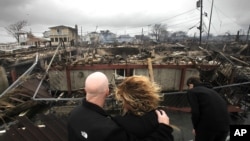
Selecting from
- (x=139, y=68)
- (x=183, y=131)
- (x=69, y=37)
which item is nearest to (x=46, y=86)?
(x=139, y=68)

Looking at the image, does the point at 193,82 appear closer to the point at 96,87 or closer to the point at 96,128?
the point at 96,87

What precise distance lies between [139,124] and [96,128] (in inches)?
15.0

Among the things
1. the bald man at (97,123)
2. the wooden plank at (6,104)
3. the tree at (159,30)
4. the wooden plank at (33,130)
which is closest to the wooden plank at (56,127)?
the wooden plank at (33,130)

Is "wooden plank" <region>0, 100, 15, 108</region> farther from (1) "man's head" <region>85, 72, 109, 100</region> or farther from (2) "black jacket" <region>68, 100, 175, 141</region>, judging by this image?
(1) "man's head" <region>85, 72, 109, 100</region>

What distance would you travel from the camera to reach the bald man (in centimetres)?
166

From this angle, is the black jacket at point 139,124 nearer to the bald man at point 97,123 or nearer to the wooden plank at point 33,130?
the bald man at point 97,123

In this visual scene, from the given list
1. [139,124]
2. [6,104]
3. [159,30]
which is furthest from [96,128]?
[159,30]

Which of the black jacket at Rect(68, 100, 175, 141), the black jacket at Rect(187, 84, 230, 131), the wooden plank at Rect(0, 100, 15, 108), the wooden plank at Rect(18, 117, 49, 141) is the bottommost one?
the wooden plank at Rect(0, 100, 15, 108)

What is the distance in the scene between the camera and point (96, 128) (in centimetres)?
168

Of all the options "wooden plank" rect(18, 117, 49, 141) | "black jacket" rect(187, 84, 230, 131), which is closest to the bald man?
"black jacket" rect(187, 84, 230, 131)

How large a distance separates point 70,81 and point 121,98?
12.1 m

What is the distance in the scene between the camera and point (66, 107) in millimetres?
9523

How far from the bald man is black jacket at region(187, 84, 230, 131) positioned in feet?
5.01

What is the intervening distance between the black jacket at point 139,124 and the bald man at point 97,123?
0.04 meters
